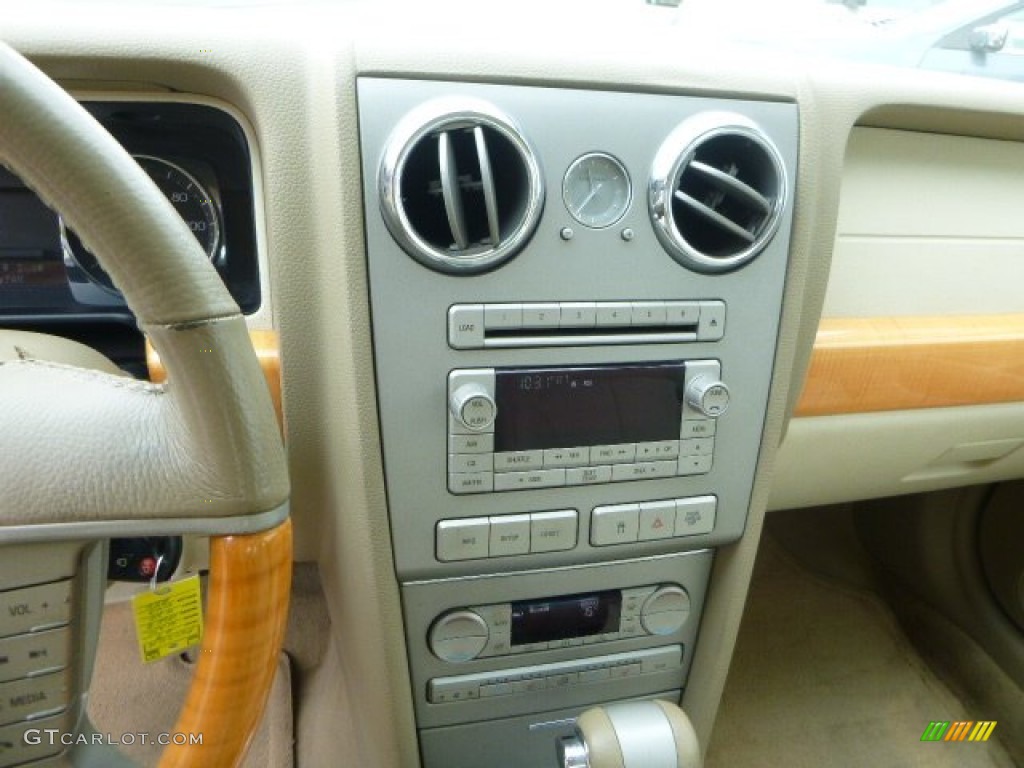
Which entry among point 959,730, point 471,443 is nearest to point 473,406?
point 471,443

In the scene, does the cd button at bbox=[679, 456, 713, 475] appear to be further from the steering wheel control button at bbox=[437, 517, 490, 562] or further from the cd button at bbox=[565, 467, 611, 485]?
the steering wheel control button at bbox=[437, 517, 490, 562]

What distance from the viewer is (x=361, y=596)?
621 millimetres

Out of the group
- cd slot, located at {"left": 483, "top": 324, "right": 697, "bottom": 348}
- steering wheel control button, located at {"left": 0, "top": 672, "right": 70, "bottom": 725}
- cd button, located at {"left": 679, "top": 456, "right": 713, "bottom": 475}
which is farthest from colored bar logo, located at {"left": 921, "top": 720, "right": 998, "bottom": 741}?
steering wheel control button, located at {"left": 0, "top": 672, "right": 70, "bottom": 725}

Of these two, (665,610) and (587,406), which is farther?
(665,610)

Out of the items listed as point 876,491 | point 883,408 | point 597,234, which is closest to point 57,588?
point 597,234

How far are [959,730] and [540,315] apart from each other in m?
1.13

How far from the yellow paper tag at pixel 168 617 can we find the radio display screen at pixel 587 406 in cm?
35

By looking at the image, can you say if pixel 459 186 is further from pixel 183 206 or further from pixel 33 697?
pixel 33 697

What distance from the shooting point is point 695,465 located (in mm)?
623

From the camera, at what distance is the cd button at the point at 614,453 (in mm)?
595

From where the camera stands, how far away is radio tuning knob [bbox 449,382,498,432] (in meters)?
0.53

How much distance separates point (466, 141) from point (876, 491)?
696 millimetres

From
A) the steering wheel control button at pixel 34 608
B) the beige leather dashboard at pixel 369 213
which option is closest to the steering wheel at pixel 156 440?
the steering wheel control button at pixel 34 608

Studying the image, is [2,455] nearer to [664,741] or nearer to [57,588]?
[57,588]
